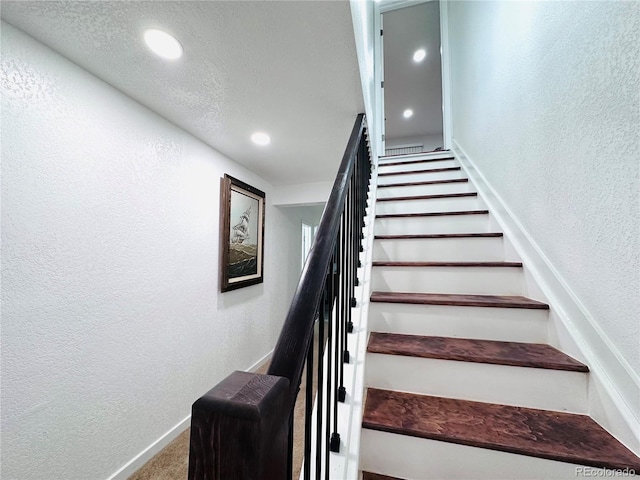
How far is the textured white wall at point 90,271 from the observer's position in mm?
1062

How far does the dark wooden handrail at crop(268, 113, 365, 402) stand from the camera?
445 millimetres

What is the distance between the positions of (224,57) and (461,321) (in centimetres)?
170

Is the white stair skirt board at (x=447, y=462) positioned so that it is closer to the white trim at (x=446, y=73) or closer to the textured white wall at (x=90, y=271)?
the textured white wall at (x=90, y=271)

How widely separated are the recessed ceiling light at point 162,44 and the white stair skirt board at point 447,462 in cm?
176

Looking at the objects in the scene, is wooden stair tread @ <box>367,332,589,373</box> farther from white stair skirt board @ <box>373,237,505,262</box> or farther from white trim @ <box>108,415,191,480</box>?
white trim @ <box>108,415,191,480</box>

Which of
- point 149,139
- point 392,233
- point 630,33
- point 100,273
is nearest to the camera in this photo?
point 630,33

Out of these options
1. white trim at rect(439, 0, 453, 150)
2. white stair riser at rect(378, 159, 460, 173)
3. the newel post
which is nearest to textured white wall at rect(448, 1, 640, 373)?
white stair riser at rect(378, 159, 460, 173)

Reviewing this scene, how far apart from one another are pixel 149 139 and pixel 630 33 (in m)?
2.24

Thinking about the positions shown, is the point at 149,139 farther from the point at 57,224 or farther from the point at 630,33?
the point at 630,33

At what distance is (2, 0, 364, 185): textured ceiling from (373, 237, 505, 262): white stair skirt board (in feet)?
3.14

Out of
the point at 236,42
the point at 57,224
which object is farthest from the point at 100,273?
the point at 236,42

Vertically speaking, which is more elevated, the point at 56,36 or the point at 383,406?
the point at 56,36

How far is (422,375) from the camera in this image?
1047 millimetres

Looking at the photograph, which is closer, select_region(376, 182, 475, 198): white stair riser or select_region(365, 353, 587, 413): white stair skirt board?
select_region(365, 353, 587, 413): white stair skirt board
